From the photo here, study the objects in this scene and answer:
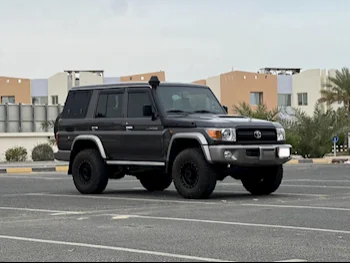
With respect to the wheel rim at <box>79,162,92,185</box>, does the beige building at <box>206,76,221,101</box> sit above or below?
above

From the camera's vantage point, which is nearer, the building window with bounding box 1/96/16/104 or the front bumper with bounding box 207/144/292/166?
the front bumper with bounding box 207/144/292/166

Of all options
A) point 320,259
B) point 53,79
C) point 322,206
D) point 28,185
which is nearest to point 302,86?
point 53,79

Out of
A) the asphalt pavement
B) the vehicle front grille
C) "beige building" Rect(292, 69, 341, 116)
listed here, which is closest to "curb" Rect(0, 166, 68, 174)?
the asphalt pavement

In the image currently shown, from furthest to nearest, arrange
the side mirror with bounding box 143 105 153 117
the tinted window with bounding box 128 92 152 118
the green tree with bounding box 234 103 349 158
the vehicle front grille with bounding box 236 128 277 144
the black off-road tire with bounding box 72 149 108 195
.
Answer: the green tree with bounding box 234 103 349 158 < the black off-road tire with bounding box 72 149 108 195 < the tinted window with bounding box 128 92 152 118 < the side mirror with bounding box 143 105 153 117 < the vehicle front grille with bounding box 236 128 277 144

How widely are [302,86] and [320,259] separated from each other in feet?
212

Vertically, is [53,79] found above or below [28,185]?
above

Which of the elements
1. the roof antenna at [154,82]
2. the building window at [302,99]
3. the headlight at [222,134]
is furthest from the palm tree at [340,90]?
the headlight at [222,134]

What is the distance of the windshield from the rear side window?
5.92 feet

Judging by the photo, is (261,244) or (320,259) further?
(261,244)

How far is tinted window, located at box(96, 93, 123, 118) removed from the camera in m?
15.5

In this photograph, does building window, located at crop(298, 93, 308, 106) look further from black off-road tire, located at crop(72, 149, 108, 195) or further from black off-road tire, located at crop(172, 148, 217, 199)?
black off-road tire, located at crop(172, 148, 217, 199)

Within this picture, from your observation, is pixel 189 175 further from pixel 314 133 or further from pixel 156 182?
pixel 314 133

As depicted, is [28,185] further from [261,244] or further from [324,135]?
[324,135]

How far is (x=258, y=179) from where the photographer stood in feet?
50.3
